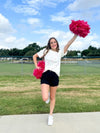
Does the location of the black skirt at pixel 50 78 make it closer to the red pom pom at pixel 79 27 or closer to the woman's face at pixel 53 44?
the woman's face at pixel 53 44

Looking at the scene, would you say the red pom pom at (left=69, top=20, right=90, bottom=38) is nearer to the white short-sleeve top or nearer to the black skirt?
the white short-sleeve top

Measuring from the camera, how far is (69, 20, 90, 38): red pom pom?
352 centimetres

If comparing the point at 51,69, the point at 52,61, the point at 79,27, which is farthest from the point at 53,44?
the point at 79,27

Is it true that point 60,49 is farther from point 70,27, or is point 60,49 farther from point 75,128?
point 75,128

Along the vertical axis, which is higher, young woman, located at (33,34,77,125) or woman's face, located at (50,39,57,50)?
woman's face, located at (50,39,57,50)

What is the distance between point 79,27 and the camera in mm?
3527

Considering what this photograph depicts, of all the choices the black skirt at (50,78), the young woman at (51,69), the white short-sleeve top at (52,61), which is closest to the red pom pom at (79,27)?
the young woman at (51,69)

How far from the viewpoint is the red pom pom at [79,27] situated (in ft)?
11.5

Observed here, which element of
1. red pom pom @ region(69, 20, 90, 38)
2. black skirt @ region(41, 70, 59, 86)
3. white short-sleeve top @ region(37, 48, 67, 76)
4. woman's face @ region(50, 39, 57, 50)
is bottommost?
black skirt @ region(41, 70, 59, 86)

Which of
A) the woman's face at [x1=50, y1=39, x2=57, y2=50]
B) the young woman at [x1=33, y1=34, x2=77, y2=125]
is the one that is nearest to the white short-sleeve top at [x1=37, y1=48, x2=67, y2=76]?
the young woman at [x1=33, y1=34, x2=77, y2=125]

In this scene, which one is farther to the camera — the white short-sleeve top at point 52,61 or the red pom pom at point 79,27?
the red pom pom at point 79,27

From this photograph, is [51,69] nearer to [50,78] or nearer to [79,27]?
[50,78]

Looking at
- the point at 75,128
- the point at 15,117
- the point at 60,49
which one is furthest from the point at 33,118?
the point at 60,49

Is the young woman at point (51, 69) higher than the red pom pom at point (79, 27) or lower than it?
lower
